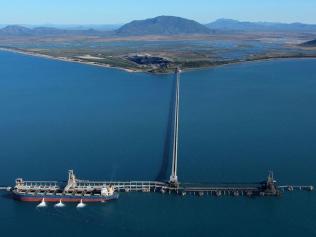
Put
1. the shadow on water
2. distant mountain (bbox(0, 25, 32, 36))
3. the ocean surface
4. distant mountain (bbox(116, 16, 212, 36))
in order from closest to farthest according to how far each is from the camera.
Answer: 1. the ocean surface
2. the shadow on water
3. distant mountain (bbox(0, 25, 32, 36))
4. distant mountain (bbox(116, 16, 212, 36))

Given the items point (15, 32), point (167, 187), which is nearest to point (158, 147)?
point (167, 187)

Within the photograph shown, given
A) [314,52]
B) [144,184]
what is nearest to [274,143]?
[144,184]

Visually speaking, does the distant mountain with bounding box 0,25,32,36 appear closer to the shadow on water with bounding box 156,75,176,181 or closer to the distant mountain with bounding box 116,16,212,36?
the distant mountain with bounding box 116,16,212,36

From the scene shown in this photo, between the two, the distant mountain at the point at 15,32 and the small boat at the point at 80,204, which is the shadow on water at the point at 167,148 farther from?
the distant mountain at the point at 15,32

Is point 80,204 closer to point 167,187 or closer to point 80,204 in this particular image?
point 80,204

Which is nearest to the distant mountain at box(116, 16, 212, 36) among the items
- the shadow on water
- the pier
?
the shadow on water
